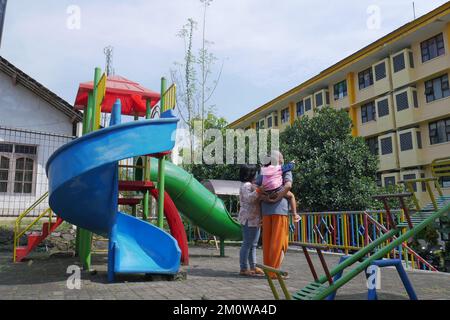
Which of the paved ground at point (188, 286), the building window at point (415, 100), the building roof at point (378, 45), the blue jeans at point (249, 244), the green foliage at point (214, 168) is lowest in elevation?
the paved ground at point (188, 286)

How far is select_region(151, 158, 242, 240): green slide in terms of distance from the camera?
800 cm

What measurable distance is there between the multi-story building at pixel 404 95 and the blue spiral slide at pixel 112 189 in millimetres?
20992

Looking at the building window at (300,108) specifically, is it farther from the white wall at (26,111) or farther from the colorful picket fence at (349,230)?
the white wall at (26,111)

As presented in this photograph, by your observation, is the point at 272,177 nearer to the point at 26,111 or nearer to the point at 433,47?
the point at 26,111

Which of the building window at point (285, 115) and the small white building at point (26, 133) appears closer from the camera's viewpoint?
the small white building at point (26, 133)

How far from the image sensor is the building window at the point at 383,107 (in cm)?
2702

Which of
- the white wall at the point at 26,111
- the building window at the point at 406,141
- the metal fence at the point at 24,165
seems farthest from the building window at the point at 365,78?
the metal fence at the point at 24,165

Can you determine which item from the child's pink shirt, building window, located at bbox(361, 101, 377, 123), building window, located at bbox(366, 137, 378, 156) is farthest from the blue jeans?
building window, located at bbox(361, 101, 377, 123)

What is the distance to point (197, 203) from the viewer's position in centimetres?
844

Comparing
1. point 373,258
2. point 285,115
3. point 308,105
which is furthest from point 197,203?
point 285,115

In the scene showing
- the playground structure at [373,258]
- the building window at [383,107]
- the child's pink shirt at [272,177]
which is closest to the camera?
the playground structure at [373,258]

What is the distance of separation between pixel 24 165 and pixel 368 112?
24.7 metres
